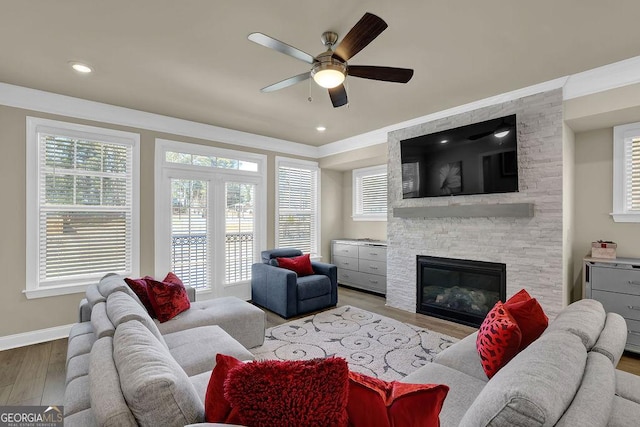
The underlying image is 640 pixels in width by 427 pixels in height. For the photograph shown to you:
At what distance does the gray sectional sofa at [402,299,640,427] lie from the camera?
88 cm

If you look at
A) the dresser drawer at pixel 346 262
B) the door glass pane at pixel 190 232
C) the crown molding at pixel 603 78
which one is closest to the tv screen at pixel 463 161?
the crown molding at pixel 603 78

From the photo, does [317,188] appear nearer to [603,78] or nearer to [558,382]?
[603,78]

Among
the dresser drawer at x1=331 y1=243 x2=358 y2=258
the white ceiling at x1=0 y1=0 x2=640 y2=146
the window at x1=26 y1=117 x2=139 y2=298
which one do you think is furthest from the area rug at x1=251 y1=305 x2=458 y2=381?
the white ceiling at x1=0 y1=0 x2=640 y2=146

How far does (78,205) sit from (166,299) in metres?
1.87

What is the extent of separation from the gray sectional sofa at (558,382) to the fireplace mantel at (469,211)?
162cm

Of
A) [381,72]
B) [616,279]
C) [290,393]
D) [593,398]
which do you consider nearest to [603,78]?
[616,279]

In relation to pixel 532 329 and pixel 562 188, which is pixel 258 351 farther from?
pixel 562 188

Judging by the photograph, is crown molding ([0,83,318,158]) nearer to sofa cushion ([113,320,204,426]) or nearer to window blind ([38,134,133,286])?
window blind ([38,134,133,286])

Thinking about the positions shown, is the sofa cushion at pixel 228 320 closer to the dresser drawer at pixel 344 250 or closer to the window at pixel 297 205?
the window at pixel 297 205

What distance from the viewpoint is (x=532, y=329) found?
1691mm

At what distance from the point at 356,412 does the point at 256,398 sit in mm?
316

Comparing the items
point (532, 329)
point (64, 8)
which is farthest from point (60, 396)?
point (532, 329)

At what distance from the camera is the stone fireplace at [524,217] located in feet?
10.3

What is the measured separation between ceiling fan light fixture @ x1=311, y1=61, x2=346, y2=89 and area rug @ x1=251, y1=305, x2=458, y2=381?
239 cm
